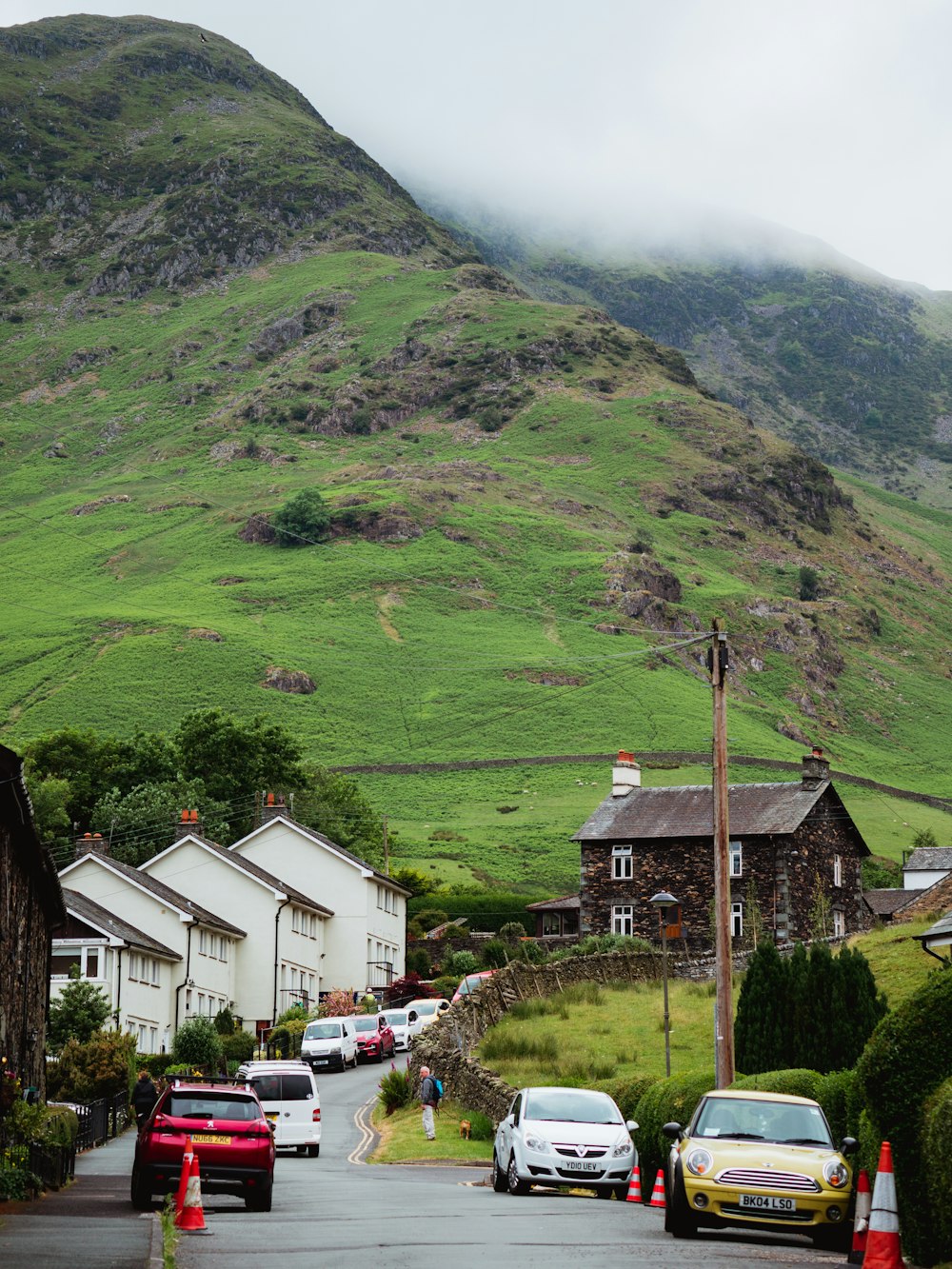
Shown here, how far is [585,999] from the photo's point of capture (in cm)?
5219

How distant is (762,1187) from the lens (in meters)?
18.2

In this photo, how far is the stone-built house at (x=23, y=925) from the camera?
2583 centimetres

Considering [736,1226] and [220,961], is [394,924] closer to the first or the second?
[220,961]

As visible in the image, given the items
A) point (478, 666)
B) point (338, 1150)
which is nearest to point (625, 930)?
point (338, 1150)

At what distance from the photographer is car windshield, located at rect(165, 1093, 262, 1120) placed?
2367 centimetres

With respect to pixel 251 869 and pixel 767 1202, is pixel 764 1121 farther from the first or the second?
pixel 251 869

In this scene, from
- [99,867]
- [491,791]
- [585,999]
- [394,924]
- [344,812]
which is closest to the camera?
[585,999]

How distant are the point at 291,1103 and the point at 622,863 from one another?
122 feet

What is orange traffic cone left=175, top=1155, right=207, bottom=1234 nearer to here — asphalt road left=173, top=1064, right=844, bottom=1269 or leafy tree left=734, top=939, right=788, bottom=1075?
asphalt road left=173, top=1064, right=844, bottom=1269

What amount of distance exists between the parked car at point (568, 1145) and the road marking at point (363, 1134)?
39.0ft

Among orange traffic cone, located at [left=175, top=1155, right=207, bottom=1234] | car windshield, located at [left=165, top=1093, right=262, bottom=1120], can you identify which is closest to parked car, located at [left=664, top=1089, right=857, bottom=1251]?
orange traffic cone, located at [left=175, top=1155, right=207, bottom=1234]

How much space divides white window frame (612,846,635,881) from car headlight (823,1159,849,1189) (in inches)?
2134

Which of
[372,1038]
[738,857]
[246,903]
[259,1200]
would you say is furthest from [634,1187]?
[246,903]

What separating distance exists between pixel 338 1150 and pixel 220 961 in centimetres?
3151
